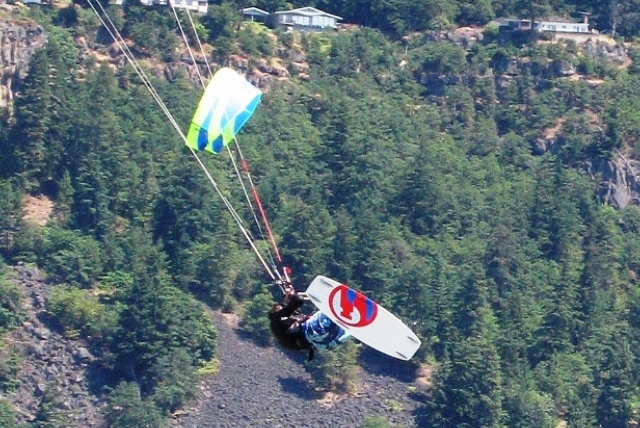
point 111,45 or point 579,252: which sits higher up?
point 111,45

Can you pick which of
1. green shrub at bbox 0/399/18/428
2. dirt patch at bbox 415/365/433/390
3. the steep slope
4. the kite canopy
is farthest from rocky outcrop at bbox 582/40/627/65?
the kite canopy

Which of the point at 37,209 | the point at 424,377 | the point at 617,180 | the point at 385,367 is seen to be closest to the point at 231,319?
the point at 385,367

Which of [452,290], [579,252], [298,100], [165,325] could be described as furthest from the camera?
[298,100]

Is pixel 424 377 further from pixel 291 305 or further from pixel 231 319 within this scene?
pixel 291 305

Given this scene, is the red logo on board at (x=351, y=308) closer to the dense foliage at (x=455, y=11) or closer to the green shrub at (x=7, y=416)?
the green shrub at (x=7, y=416)

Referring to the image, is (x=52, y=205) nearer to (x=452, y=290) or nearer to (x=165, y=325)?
(x=165, y=325)

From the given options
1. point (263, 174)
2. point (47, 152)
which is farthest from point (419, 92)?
point (47, 152)
